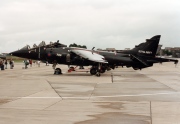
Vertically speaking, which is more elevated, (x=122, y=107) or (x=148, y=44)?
(x=148, y=44)

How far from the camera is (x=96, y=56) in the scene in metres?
26.1

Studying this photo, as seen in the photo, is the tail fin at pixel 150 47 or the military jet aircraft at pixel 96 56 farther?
the tail fin at pixel 150 47

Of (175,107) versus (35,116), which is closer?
(35,116)

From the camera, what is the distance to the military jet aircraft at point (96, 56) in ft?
86.4

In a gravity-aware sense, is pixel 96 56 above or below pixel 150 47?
below

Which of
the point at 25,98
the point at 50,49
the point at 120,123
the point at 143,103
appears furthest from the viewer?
the point at 50,49

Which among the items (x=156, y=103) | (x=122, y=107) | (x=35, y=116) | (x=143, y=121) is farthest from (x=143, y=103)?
(x=35, y=116)

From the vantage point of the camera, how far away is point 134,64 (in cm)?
2767

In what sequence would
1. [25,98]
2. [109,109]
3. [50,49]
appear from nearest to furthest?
[109,109]
[25,98]
[50,49]

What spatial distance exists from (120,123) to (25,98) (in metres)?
5.47

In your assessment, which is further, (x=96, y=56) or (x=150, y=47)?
(x=150, y=47)

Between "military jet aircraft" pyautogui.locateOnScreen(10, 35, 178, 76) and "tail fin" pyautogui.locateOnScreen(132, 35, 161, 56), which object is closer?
"military jet aircraft" pyautogui.locateOnScreen(10, 35, 178, 76)

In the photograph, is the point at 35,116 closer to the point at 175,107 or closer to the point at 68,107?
the point at 68,107

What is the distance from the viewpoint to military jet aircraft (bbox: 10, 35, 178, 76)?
2633cm
